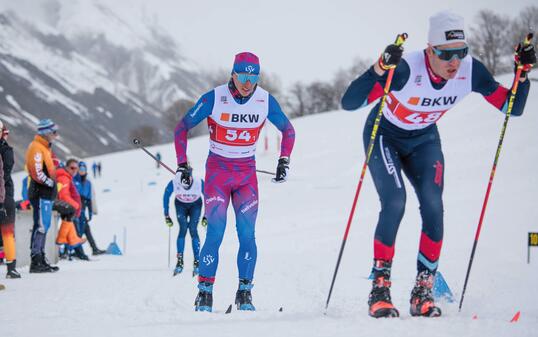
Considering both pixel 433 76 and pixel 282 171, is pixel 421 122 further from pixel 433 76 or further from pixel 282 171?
pixel 282 171

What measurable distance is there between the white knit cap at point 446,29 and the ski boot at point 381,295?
180 cm

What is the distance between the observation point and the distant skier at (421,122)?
4.12 meters

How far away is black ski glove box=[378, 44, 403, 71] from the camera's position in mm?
3842

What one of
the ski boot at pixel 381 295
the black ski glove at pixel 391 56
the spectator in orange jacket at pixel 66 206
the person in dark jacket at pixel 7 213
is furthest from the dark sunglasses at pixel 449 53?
the spectator in orange jacket at pixel 66 206

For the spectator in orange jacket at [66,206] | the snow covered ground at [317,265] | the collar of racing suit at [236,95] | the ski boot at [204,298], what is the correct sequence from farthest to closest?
the spectator in orange jacket at [66,206] → the collar of racing suit at [236,95] → the ski boot at [204,298] → the snow covered ground at [317,265]

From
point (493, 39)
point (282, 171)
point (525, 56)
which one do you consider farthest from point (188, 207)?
point (493, 39)

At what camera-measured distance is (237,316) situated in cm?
392

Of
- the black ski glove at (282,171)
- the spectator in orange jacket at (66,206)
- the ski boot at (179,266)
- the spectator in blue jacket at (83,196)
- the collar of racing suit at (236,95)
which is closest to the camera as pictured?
the collar of racing suit at (236,95)

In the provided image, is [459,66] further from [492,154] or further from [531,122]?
[531,122]

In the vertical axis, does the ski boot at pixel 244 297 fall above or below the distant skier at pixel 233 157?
below

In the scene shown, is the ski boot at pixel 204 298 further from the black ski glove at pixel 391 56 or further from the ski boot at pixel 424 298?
the black ski glove at pixel 391 56

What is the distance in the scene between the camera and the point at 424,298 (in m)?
4.10

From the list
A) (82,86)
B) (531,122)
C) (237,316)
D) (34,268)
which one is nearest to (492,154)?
(531,122)

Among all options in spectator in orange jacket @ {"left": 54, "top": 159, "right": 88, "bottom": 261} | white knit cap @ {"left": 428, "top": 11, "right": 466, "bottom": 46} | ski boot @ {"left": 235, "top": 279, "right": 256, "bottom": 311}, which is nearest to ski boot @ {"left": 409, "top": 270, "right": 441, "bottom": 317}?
ski boot @ {"left": 235, "top": 279, "right": 256, "bottom": 311}
